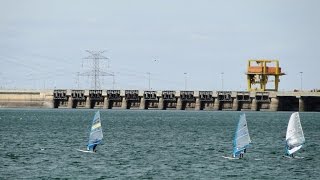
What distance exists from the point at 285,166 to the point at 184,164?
26.9ft

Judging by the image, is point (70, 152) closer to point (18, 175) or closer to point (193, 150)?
point (193, 150)

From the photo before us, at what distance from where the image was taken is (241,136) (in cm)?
8000

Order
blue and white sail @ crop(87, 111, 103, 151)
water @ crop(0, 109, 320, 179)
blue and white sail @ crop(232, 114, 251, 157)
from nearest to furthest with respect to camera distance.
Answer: water @ crop(0, 109, 320, 179)
blue and white sail @ crop(232, 114, 251, 157)
blue and white sail @ crop(87, 111, 103, 151)

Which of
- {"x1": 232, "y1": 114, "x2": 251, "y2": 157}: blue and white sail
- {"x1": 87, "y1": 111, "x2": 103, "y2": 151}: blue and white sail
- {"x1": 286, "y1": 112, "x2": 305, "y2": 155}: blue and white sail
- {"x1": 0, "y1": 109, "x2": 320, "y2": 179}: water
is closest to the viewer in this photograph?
{"x1": 0, "y1": 109, "x2": 320, "y2": 179}: water

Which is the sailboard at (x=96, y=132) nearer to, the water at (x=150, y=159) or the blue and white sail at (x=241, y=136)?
the water at (x=150, y=159)

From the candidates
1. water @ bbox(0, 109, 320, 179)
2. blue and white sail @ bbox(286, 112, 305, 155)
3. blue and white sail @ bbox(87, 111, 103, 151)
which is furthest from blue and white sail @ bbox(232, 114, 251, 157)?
blue and white sail @ bbox(87, 111, 103, 151)

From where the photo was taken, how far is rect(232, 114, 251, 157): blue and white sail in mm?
79438

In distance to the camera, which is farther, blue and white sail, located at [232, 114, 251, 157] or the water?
blue and white sail, located at [232, 114, 251, 157]

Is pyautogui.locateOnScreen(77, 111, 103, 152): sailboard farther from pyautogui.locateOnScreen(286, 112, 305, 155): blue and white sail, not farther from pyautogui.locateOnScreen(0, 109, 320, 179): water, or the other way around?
pyautogui.locateOnScreen(286, 112, 305, 155): blue and white sail

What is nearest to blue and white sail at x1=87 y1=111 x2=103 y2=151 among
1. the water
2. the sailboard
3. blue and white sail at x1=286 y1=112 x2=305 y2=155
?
the sailboard

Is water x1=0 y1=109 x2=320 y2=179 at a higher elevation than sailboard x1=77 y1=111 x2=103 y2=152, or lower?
lower

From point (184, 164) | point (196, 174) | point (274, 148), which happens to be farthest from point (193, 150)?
point (196, 174)

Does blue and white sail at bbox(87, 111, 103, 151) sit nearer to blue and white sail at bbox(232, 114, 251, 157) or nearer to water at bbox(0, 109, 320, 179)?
water at bbox(0, 109, 320, 179)

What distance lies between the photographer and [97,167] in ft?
249
